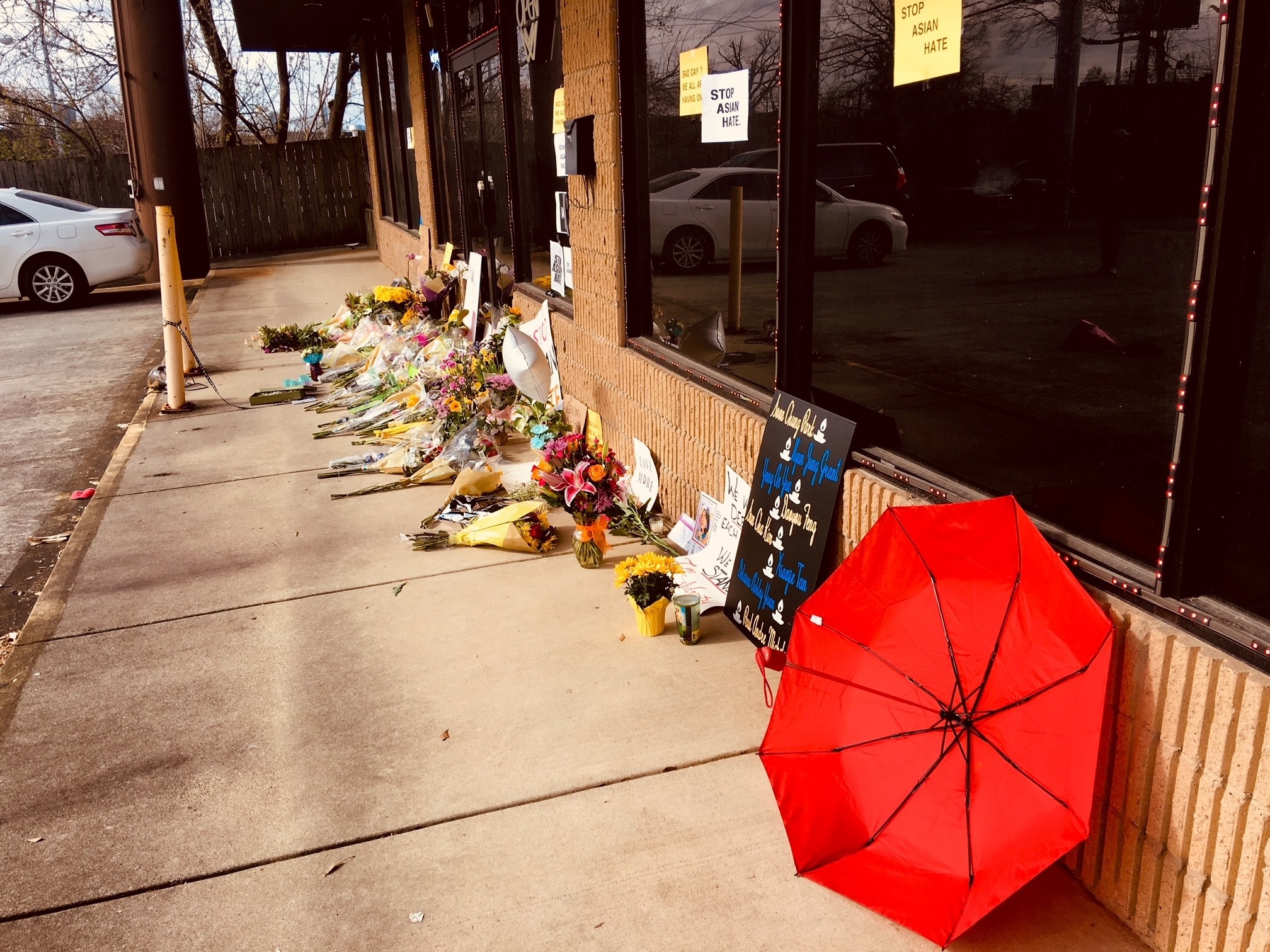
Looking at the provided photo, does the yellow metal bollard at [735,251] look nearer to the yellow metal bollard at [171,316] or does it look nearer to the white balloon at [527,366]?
the white balloon at [527,366]

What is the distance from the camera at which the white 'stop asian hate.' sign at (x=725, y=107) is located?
12.6ft

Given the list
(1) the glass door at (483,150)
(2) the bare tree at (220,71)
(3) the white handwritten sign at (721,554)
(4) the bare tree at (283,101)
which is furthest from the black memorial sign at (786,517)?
(4) the bare tree at (283,101)

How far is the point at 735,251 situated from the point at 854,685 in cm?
240

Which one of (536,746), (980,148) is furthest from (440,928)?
(980,148)

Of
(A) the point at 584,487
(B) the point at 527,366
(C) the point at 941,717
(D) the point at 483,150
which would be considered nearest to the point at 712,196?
(A) the point at 584,487

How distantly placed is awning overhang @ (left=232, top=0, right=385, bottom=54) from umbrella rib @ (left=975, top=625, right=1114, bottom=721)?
12085mm

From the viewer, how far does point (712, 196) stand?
433 cm

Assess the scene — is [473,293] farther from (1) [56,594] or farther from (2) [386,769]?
(2) [386,769]

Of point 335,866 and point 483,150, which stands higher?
point 483,150

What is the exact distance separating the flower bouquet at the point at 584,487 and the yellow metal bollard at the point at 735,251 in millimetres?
892

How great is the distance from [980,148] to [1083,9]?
19.5 inches

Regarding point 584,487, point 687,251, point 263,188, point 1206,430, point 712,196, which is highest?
point 263,188

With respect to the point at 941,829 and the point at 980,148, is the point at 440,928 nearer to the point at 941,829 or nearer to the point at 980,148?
the point at 941,829

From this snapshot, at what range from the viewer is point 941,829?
218 centimetres
